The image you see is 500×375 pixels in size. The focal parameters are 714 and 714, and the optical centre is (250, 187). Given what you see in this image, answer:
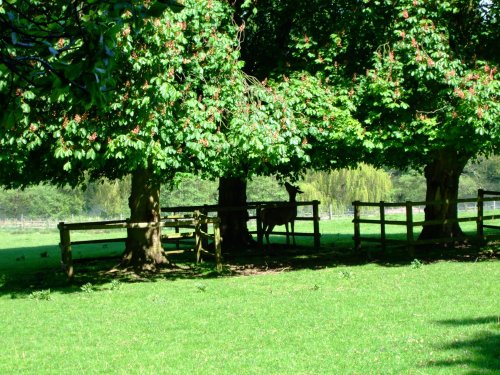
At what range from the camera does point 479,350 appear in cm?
784

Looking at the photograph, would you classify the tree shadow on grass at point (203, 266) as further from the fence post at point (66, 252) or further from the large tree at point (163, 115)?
the large tree at point (163, 115)

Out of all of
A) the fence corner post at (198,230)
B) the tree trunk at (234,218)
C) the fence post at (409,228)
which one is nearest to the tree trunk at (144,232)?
the fence corner post at (198,230)

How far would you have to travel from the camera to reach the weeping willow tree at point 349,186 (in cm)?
5844

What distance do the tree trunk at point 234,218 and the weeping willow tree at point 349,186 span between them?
30770 mm

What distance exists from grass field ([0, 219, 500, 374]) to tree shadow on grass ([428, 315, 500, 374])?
12 millimetres

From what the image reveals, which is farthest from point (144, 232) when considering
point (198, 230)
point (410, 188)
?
point (410, 188)

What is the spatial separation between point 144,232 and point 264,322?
9943 millimetres

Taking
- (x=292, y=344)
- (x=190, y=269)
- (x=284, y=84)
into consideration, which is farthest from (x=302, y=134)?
(x=292, y=344)

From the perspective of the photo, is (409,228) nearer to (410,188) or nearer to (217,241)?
(217,241)

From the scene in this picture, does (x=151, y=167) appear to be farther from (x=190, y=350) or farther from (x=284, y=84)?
(x=190, y=350)

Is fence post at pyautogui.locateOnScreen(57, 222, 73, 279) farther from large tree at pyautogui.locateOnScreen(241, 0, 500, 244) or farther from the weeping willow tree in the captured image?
the weeping willow tree

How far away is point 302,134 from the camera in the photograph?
16.5m

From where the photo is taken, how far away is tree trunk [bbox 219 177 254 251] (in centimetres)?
2580

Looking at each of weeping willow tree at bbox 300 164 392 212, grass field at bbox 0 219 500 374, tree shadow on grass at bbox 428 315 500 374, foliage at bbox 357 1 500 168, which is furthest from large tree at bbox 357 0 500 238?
weeping willow tree at bbox 300 164 392 212
